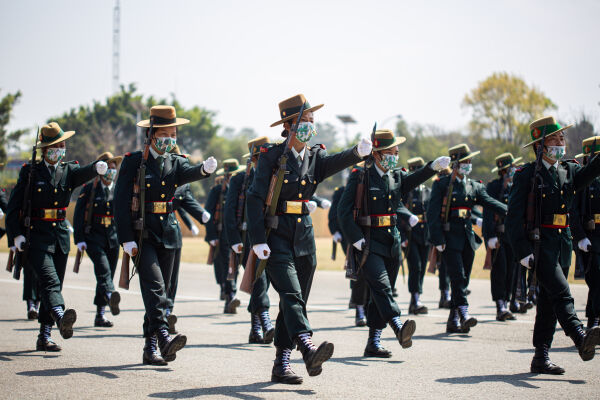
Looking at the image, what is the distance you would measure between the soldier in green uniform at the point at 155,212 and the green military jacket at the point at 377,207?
5.13 feet

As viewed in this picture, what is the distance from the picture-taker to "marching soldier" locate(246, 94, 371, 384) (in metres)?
6.87

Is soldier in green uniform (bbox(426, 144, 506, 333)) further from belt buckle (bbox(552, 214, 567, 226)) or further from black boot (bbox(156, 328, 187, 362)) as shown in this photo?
black boot (bbox(156, 328, 187, 362))

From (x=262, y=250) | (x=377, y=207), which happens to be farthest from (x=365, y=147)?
(x=377, y=207)

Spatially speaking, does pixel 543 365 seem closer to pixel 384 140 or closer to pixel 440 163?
pixel 440 163

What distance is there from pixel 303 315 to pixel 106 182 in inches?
215

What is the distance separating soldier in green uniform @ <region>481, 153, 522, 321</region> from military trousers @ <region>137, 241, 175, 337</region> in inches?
223

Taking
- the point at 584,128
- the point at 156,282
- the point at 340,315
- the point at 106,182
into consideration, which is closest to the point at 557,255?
the point at 156,282

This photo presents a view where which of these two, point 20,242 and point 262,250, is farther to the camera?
point 20,242

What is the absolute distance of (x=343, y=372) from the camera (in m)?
7.38

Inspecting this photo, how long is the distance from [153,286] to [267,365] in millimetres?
1374

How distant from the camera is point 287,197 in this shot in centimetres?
711

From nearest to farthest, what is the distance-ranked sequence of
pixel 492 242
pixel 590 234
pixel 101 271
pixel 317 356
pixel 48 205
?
pixel 317 356 → pixel 48 205 → pixel 590 234 → pixel 101 271 → pixel 492 242

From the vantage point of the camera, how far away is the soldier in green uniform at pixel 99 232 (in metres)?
10.9

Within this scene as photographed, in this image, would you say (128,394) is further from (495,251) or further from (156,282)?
(495,251)
